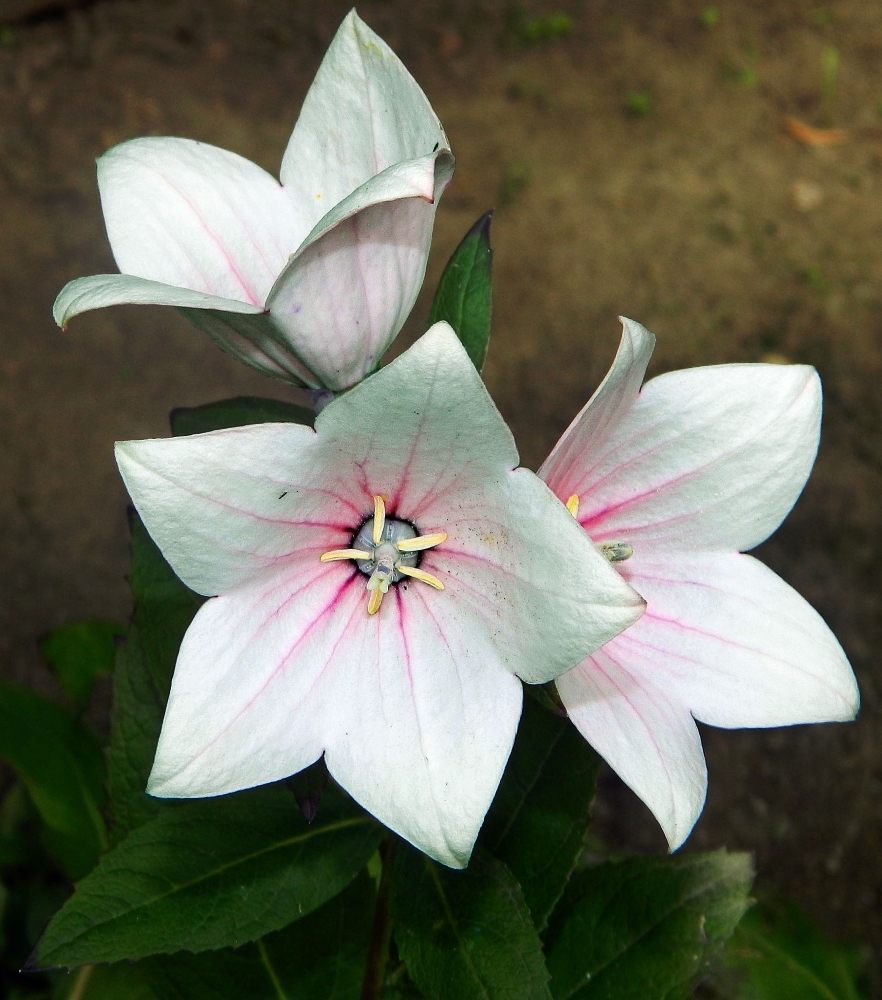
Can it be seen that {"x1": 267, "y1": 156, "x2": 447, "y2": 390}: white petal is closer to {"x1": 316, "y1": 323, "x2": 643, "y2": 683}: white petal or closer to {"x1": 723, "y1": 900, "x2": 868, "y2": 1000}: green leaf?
{"x1": 316, "y1": 323, "x2": 643, "y2": 683}: white petal

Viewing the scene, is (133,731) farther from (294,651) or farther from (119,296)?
(119,296)

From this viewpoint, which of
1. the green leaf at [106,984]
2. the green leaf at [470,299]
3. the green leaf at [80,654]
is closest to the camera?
the green leaf at [470,299]

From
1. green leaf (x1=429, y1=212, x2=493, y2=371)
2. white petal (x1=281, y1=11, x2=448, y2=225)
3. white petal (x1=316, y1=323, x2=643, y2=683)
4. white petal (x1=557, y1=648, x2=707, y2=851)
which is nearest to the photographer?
white petal (x1=316, y1=323, x2=643, y2=683)

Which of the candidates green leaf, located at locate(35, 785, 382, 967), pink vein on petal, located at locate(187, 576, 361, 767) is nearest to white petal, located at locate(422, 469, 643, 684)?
pink vein on petal, located at locate(187, 576, 361, 767)

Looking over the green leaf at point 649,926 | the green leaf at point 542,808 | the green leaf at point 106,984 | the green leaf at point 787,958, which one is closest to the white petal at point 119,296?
the green leaf at point 542,808

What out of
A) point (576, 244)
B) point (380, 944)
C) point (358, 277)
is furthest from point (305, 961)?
point (576, 244)

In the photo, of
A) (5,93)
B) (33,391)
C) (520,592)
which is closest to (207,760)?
(520,592)

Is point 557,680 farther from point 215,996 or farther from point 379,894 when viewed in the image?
point 215,996

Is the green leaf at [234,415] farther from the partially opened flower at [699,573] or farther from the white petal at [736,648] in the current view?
the white petal at [736,648]
